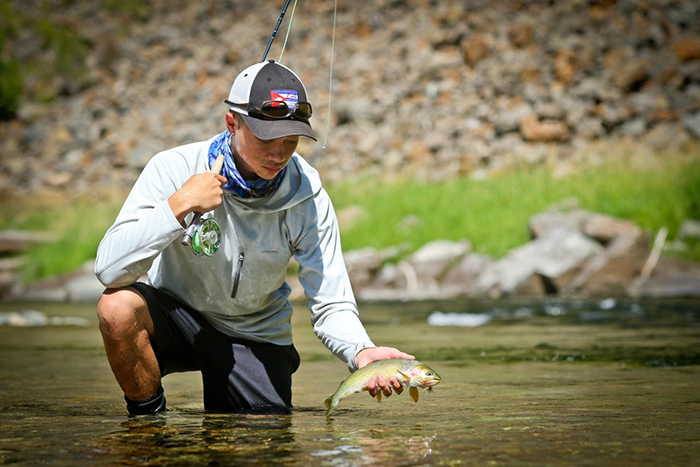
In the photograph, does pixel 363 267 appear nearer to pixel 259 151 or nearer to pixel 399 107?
pixel 399 107

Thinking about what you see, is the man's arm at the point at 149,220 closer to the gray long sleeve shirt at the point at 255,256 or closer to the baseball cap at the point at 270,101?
the gray long sleeve shirt at the point at 255,256

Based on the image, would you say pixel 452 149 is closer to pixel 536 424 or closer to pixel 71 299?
pixel 71 299

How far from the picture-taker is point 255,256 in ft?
13.5

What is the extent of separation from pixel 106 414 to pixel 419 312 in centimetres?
775

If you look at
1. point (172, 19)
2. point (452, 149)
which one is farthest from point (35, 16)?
point (452, 149)

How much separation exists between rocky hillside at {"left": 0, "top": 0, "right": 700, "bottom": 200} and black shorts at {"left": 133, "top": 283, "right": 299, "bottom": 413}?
652 inches

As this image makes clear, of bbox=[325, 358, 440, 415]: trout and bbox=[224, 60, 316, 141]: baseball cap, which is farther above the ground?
bbox=[224, 60, 316, 141]: baseball cap

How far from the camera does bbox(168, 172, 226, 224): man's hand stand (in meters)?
3.68

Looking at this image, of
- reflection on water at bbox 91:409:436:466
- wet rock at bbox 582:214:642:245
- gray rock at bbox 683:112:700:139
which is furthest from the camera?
gray rock at bbox 683:112:700:139

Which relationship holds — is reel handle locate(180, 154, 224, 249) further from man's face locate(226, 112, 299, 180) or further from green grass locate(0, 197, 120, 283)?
green grass locate(0, 197, 120, 283)

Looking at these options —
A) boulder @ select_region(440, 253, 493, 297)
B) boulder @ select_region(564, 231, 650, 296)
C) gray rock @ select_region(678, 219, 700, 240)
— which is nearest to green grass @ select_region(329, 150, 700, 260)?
gray rock @ select_region(678, 219, 700, 240)

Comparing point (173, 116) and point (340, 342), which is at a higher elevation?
point (173, 116)

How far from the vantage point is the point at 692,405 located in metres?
4.38

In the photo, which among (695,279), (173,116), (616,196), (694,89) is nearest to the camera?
(695,279)
